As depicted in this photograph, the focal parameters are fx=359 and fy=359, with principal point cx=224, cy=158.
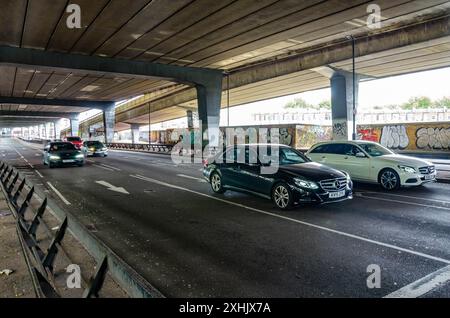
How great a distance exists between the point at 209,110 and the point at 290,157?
57.4 ft

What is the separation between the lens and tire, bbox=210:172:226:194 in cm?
1102

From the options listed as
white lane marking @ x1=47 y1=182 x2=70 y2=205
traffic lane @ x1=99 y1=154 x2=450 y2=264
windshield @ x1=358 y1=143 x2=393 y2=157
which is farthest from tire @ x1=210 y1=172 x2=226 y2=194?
windshield @ x1=358 y1=143 x2=393 y2=157

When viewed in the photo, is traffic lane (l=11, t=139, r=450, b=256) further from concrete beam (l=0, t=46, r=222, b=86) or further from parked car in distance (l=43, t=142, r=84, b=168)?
concrete beam (l=0, t=46, r=222, b=86)

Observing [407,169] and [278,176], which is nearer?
[278,176]

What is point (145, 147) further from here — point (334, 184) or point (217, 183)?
point (334, 184)

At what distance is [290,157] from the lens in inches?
390

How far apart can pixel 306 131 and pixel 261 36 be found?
16861 millimetres

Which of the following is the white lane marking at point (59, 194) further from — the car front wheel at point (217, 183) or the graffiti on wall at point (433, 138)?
the graffiti on wall at point (433, 138)

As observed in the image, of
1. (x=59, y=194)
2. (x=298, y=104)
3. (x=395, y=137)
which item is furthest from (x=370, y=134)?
(x=298, y=104)

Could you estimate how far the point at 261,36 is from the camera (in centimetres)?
1752

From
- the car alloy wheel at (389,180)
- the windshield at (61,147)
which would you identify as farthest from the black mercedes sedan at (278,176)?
the windshield at (61,147)

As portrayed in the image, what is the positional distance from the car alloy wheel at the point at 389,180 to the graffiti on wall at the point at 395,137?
65.0 feet

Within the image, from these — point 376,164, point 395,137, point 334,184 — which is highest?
point 395,137

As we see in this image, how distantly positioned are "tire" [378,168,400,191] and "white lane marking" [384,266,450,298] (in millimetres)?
6976
